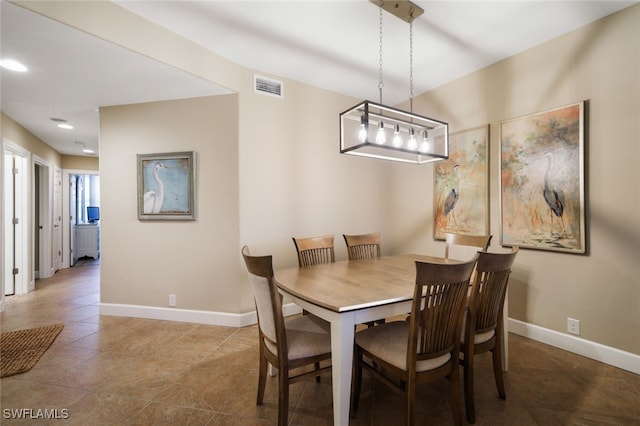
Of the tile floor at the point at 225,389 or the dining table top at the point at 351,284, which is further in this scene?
the tile floor at the point at 225,389

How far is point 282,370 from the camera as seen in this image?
1493mm

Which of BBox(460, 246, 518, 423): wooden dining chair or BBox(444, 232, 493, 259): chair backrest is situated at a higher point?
BBox(444, 232, 493, 259): chair backrest

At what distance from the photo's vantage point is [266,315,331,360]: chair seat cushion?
1.58 meters

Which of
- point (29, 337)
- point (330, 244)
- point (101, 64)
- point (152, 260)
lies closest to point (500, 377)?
point (330, 244)

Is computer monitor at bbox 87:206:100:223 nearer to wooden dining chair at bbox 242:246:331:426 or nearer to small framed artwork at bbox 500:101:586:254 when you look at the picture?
wooden dining chair at bbox 242:246:331:426

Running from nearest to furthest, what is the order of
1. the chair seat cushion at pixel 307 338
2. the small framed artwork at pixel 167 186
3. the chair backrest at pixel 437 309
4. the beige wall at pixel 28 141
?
1. the chair backrest at pixel 437 309
2. the chair seat cushion at pixel 307 338
3. the small framed artwork at pixel 167 186
4. the beige wall at pixel 28 141

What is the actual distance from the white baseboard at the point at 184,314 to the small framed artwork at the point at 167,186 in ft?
3.40

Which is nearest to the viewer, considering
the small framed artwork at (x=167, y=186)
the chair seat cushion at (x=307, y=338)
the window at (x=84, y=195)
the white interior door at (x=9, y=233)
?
the chair seat cushion at (x=307, y=338)

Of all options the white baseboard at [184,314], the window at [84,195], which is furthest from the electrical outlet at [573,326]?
the window at [84,195]

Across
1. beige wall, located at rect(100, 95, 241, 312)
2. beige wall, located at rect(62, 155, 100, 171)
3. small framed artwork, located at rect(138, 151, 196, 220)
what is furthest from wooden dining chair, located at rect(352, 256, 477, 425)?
beige wall, located at rect(62, 155, 100, 171)

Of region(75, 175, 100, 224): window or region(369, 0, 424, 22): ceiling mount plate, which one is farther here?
region(75, 175, 100, 224): window

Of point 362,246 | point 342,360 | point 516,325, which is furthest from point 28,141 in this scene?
point 516,325

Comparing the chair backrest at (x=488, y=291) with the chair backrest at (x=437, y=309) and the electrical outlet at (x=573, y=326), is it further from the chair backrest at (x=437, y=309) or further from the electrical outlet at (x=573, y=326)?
the electrical outlet at (x=573, y=326)

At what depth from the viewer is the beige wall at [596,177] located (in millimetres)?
2150
